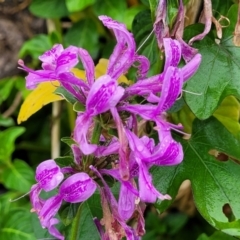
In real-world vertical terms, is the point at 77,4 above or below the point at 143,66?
below

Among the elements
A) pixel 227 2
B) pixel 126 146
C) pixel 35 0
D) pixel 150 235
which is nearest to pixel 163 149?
pixel 126 146

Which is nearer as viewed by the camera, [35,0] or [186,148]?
[186,148]

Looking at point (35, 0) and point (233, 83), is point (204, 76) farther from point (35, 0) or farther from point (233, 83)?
point (35, 0)

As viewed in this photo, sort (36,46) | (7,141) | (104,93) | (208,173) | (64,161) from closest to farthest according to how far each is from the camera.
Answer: (104,93), (64,161), (208,173), (7,141), (36,46)

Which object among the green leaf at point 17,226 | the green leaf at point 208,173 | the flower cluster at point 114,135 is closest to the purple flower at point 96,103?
the flower cluster at point 114,135

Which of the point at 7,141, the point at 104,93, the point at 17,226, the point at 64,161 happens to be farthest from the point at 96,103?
the point at 7,141

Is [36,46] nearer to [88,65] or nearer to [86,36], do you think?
[86,36]

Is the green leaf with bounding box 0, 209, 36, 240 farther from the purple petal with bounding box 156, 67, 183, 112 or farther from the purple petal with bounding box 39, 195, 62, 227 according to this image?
the purple petal with bounding box 156, 67, 183, 112
